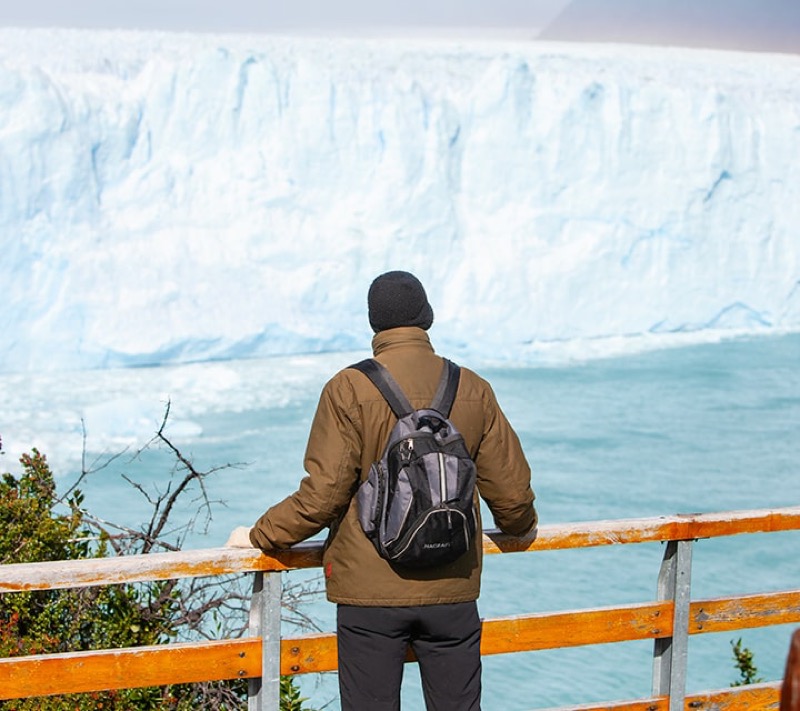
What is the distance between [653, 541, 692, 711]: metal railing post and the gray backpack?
0.52 metres

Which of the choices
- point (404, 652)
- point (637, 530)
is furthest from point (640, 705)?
point (404, 652)

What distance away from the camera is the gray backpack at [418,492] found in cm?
172

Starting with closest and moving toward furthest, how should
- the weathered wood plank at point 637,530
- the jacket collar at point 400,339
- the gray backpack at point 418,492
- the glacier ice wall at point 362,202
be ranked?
the gray backpack at point 418,492
the jacket collar at point 400,339
the weathered wood plank at point 637,530
the glacier ice wall at point 362,202

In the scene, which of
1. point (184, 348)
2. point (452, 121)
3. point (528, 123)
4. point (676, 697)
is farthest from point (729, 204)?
point (676, 697)

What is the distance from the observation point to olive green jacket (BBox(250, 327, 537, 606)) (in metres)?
1.76

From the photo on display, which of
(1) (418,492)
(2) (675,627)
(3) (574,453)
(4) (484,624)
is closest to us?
(1) (418,492)

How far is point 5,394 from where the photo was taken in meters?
14.4

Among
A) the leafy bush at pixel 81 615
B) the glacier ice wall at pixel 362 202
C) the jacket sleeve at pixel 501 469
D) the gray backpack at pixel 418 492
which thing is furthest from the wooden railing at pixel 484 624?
the glacier ice wall at pixel 362 202

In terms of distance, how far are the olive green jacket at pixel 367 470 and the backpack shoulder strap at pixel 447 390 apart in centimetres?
1

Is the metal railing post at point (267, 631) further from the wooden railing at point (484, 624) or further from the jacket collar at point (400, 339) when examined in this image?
Result: the jacket collar at point (400, 339)

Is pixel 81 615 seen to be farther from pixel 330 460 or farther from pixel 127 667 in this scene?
pixel 330 460

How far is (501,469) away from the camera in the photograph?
1.87 meters

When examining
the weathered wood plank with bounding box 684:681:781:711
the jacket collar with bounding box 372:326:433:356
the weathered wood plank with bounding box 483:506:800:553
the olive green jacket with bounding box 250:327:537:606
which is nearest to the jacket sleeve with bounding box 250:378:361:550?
the olive green jacket with bounding box 250:327:537:606

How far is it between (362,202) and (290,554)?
15730mm
